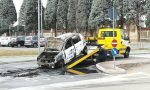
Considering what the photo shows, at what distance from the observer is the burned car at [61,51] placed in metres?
25.0

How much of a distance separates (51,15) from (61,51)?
6290cm

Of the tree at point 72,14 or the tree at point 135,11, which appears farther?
the tree at point 72,14

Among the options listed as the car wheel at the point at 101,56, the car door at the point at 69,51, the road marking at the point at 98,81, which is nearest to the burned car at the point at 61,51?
the car door at the point at 69,51

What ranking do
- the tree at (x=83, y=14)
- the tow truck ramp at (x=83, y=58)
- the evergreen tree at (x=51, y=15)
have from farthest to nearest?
the evergreen tree at (x=51, y=15) < the tree at (x=83, y=14) < the tow truck ramp at (x=83, y=58)

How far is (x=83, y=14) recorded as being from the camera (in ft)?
263

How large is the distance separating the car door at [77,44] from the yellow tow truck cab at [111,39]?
2.45 meters

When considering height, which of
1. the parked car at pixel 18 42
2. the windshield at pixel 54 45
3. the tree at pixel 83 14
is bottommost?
the parked car at pixel 18 42

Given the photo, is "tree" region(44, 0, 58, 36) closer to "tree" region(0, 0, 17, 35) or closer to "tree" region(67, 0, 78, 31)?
"tree" region(67, 0, 78, 31)

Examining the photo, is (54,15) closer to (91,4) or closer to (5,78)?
(91,4)

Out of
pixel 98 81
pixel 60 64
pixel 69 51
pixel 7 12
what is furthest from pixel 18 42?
pixel 98 81

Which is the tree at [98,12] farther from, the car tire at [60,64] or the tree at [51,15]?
the car tire at [60,64]

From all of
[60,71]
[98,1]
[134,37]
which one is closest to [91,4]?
[98,1]

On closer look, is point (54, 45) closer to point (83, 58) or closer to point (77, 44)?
point (77, 44)

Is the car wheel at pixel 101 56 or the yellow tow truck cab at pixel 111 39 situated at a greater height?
the yellow tow truck cab at pixel 111 39
